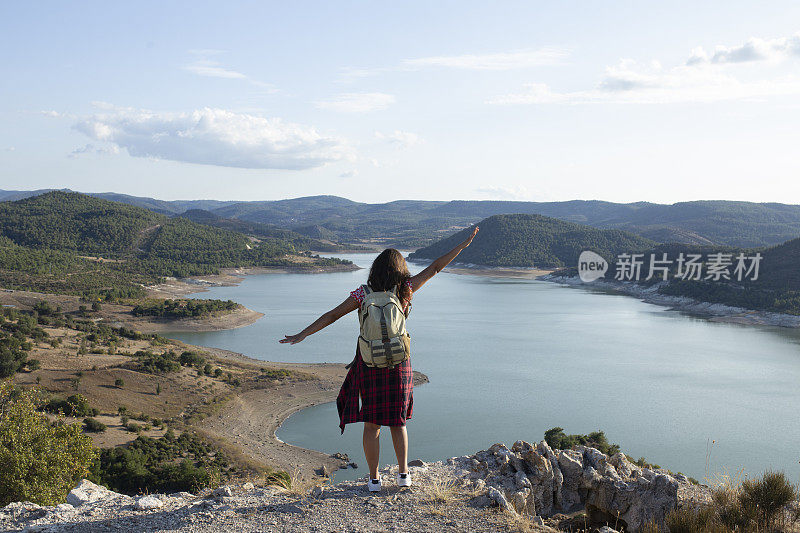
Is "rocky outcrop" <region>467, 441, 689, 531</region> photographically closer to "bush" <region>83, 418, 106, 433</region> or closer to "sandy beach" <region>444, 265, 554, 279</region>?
"bush" <region>83, 418, 106, 433</region>

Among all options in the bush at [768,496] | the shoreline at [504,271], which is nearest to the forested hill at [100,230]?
the shoreline at [504,271]

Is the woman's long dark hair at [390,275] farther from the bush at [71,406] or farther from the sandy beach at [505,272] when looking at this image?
the sandy beach at [505,272]

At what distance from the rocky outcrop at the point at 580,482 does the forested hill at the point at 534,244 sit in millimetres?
88898

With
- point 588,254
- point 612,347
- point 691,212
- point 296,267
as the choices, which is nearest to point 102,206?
point 296,267

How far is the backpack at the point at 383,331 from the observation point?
3.63 metres

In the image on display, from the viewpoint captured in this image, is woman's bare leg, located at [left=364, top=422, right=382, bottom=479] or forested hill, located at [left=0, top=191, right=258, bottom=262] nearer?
woman's bare leg, located at [left=364, top=422, right=382, bottom=479]

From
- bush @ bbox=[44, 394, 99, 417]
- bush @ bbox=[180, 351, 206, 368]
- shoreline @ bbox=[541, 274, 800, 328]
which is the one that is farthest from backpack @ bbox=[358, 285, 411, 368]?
shoreline @ bbox=[541, 274, 800, 328]

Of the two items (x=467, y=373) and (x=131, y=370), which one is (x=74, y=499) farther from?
(x=467, y=373)

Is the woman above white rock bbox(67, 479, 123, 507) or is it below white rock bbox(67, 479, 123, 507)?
above

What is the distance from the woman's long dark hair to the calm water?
843cm

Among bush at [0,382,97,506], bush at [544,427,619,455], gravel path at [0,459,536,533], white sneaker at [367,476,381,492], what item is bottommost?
bush at [544,427,619,455]

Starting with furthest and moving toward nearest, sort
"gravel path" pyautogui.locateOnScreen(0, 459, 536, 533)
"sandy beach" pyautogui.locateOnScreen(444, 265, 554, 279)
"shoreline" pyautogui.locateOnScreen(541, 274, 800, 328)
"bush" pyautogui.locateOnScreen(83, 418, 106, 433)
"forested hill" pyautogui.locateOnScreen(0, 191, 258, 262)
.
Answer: "sandy beach" pyautogui.locateOnScreen(444, 265, 554, 279)
"forested hill" pyautogui.locateOnScreen(0, 191, 258, 262)
"shoreline" pyautogui.locateOnScreen(541, 274, 800, 328)
"bush" pyautogui.locateOnScreen(83, 418, 106, 433)
"gravel path" pyautogui.locateOnScreen(0, 459, 536, 533)

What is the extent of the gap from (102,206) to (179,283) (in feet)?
126

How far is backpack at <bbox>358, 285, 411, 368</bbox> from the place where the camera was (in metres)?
3.63
